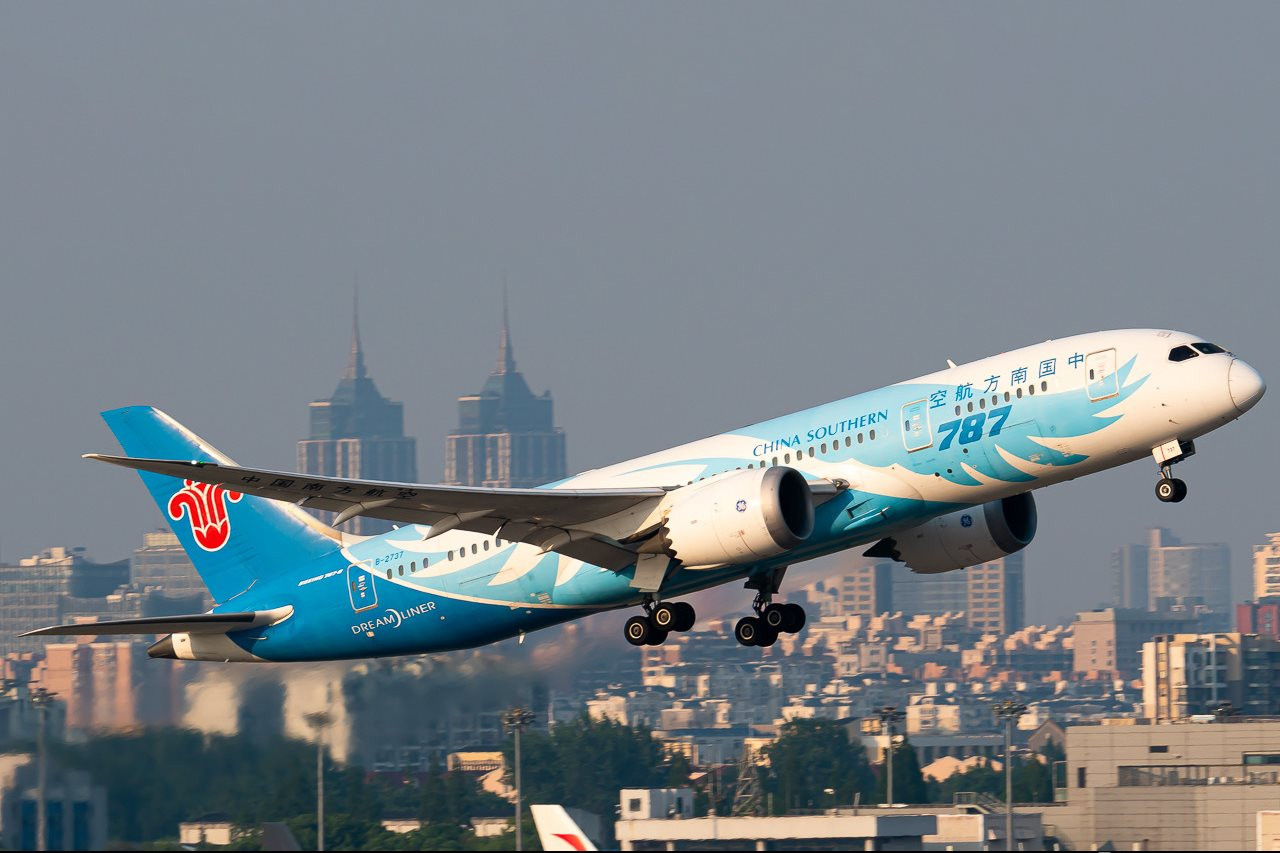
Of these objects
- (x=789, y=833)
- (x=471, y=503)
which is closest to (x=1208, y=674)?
(x=789, y=833)

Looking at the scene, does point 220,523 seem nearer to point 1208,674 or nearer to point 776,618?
point 776,618

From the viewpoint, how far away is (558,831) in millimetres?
38562

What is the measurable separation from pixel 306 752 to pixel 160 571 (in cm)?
14968

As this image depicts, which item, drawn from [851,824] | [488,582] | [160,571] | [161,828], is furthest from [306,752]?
[160,571]

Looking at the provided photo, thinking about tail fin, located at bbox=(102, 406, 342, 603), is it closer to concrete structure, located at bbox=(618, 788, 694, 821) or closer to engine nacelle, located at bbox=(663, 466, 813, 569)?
engine nacelle, located at bbox=(663, 466, 813, 569)

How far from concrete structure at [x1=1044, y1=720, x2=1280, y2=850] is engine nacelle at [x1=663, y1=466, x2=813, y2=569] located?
36847 millimetres

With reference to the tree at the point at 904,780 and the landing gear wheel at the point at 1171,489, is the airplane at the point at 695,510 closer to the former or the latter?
the landing gear wheel at the point at 1171,489

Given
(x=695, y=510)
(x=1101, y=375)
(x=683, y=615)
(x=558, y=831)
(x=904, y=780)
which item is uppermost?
(x=1101, y=375)

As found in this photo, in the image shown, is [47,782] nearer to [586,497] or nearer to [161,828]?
[161,828]

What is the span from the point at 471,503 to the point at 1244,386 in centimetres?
1410

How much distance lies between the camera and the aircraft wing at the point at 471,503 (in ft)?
118

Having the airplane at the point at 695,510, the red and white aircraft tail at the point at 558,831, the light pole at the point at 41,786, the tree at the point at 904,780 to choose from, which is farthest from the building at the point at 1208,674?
the red and white aircraft tail at the point at 558,831

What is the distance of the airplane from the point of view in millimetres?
36719

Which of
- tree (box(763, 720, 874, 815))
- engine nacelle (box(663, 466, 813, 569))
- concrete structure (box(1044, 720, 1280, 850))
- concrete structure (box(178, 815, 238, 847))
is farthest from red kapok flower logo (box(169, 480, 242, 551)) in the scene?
tree (box(763, 720, 874, 815))
